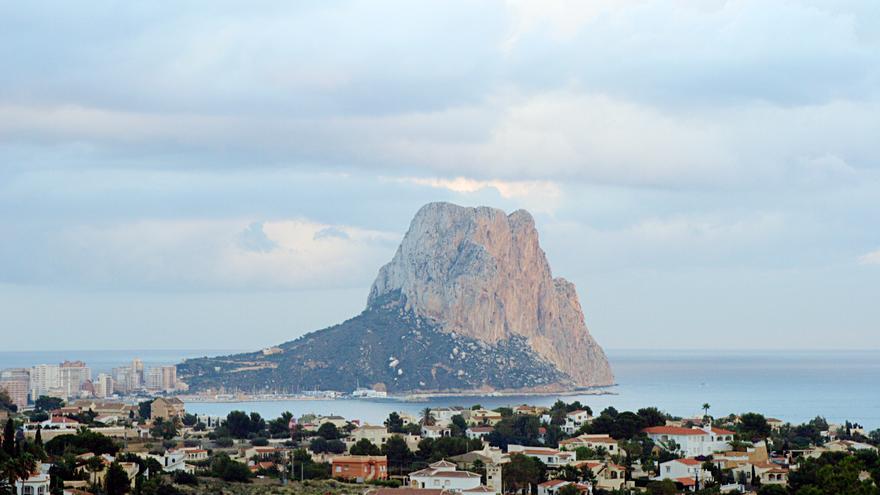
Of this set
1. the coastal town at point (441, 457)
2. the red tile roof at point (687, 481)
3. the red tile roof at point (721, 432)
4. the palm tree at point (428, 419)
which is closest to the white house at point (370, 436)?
the coastal town at point (441, 457)

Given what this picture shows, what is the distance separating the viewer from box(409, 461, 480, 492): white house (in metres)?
54.5

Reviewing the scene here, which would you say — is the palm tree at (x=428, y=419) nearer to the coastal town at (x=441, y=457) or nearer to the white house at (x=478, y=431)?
the coastal town at (x=441, y=457)

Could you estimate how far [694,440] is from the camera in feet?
225

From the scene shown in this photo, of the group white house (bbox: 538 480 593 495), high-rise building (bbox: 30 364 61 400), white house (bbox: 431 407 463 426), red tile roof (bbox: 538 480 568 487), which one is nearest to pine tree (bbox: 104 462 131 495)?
white house (bbox: 538 480 593 495)

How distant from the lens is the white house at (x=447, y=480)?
54.5m

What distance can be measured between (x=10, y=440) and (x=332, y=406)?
5590 inches

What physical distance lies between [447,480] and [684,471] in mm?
10757

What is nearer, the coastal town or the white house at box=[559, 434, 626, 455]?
the coastal town

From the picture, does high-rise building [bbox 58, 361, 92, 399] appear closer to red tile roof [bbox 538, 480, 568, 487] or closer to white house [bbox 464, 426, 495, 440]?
white house [bbox 464, 426, 495, 440]

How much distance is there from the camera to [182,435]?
7981 cm

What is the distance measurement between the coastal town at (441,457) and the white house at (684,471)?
0.07m

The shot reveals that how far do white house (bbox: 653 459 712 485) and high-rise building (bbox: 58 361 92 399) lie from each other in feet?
444

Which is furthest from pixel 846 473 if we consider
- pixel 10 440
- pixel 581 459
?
pixel 10 440

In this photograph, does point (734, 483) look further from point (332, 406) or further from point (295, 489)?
point (332, 406)
